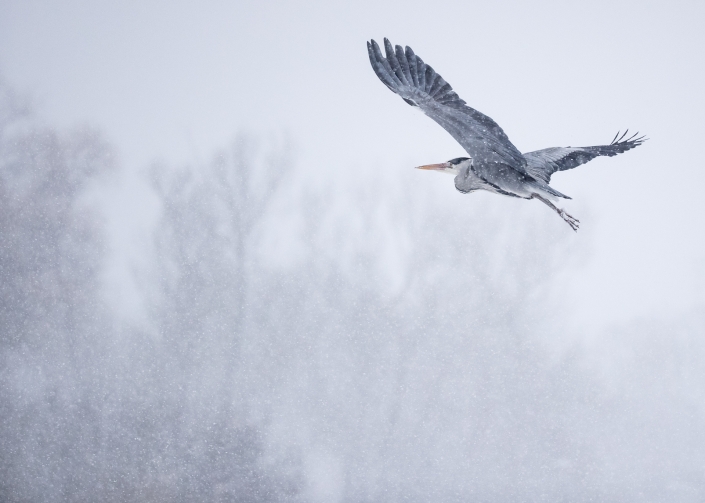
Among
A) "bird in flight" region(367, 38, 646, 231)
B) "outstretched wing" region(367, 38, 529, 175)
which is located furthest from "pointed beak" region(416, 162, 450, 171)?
"outstretched wing" region(367, 38, 529, 175)

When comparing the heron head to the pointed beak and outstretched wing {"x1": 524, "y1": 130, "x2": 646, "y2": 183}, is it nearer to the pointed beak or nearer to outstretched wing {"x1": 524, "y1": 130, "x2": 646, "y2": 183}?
the pointed beak

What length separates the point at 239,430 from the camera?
12781 millimetres

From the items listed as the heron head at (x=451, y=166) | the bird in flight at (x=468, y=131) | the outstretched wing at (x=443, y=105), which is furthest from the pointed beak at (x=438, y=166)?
the outstretched wing at (x=443, y=105)

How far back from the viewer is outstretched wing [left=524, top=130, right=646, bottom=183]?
447 cm

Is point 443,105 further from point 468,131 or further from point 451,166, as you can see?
point 451,166

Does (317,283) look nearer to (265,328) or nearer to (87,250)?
(265,328)

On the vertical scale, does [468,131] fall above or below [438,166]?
below

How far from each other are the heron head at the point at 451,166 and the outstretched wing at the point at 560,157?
1.41ft

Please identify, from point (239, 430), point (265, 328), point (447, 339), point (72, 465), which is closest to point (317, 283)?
point (265, 328)

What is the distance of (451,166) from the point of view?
445 centimetres

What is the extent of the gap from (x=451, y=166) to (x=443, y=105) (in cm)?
63

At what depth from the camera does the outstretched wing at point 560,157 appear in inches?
176

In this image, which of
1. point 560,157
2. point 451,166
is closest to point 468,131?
point 451,166

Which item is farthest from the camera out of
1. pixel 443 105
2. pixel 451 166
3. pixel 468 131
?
pixel 451 166
